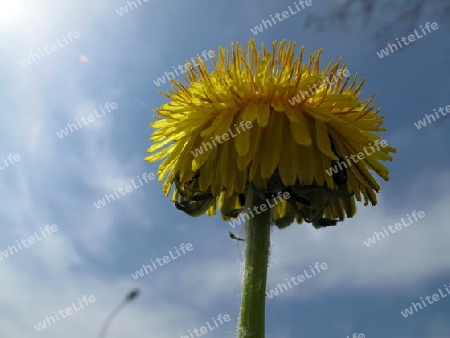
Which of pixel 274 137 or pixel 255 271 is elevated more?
pixel 274 137

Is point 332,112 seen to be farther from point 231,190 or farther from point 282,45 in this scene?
point 231,190

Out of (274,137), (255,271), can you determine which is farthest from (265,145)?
(255,271)

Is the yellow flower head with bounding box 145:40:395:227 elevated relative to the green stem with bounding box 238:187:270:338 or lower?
elevated

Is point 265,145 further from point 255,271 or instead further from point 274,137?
point 255,271

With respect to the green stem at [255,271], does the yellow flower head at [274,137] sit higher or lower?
higher
